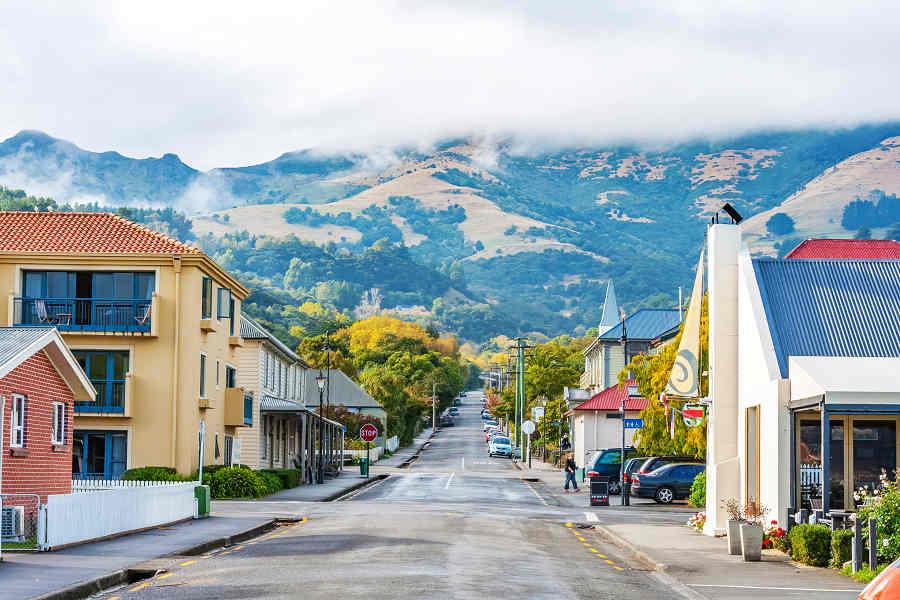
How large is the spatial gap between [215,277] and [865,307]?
102 ft

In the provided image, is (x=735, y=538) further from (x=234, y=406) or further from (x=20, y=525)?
(x=234, y=406)

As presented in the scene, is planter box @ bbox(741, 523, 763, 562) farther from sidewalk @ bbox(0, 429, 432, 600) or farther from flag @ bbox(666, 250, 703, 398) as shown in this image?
sidewalk @ bbox(0, 429, 432, 600)

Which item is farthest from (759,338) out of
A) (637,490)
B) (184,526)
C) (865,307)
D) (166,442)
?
(166,442)

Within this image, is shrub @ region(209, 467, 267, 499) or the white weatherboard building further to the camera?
shrub @ region(209, 467, 267, 499)

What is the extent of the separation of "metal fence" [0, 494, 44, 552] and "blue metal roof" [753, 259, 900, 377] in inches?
566

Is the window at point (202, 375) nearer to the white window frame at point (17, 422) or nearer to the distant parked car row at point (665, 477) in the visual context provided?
the distant parked car row at point (665, 477)

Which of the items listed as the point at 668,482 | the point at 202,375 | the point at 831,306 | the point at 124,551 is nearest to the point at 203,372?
the point at 202,375

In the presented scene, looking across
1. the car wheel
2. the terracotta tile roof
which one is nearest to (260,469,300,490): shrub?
the terracotta tile roof

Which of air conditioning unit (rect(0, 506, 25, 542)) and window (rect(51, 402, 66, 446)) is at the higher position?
window (rect(51, 402, 66, 446))

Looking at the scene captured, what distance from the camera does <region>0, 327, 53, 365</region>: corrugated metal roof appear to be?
25594 millimetres

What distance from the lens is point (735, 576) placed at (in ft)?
73.4

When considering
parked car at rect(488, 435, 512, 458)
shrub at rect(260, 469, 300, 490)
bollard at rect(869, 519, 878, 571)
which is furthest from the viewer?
parked car at rect(488, 435, 512, 458)

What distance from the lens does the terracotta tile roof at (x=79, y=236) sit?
50469 millimetres

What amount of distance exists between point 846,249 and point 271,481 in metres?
28.1
